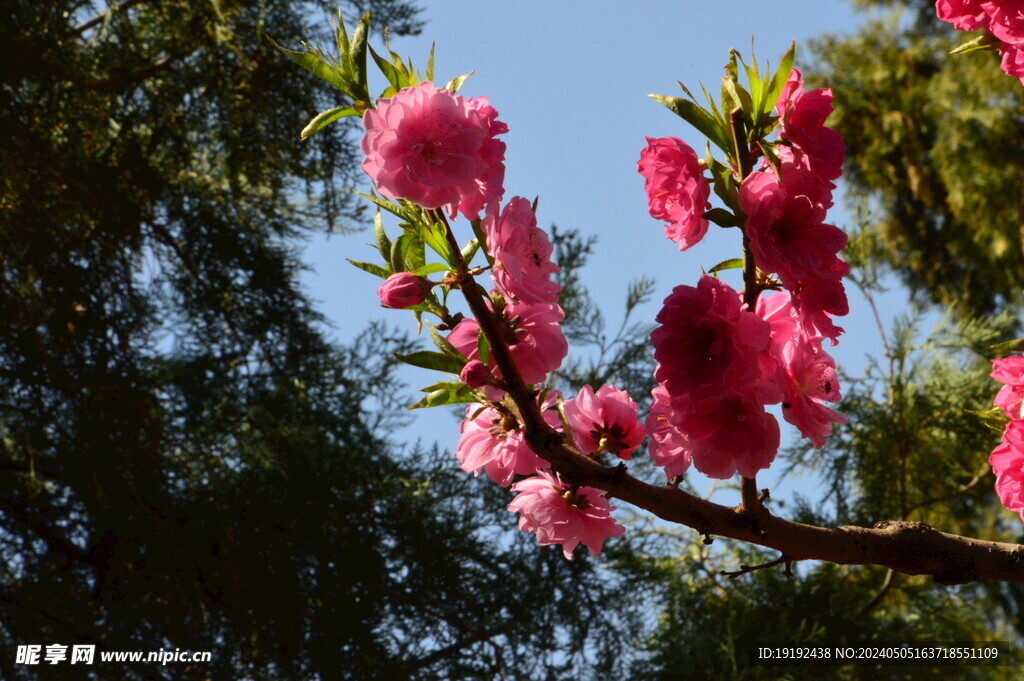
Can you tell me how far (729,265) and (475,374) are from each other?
0.75 feet

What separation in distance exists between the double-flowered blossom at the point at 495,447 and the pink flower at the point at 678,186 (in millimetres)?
174

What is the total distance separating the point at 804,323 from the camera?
2.25 feet

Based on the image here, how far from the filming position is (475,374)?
0.65 m

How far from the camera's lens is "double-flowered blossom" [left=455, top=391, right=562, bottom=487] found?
29.4 inches

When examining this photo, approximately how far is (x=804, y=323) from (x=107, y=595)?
187 centimetres

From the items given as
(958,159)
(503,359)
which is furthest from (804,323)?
(958,159)

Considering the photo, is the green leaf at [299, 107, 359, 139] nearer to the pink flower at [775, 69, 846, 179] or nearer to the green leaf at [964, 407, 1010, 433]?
the pink flower at [775, 69, 846, 179]

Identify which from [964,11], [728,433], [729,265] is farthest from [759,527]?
[964,11]

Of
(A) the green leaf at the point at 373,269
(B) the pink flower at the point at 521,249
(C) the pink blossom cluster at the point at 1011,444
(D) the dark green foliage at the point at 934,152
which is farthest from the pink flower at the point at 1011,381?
(D) the dark green foliage at the point at 934,152

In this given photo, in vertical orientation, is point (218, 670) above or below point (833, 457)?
below

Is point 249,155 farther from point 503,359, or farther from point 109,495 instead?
point 503,359

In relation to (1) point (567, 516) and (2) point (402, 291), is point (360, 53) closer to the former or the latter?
(2) point (402, 291)

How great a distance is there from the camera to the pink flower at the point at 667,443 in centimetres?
71

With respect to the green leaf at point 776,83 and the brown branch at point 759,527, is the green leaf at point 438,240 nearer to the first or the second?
the brown branch at point 759,527
